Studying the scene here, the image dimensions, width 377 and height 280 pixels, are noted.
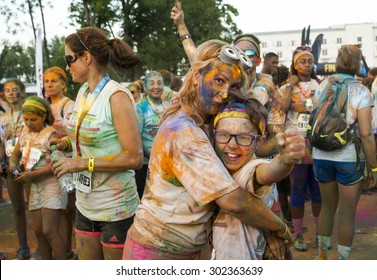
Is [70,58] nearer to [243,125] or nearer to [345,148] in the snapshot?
[243,125]

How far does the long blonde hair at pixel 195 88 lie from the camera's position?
1927mm

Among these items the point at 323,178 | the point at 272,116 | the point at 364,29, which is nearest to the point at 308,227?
the point at 323,178

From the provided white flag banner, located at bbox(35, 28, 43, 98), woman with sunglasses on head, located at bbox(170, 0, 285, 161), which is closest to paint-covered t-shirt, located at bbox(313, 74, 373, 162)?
woman with sunglasses on head, located at bbox(170, 0, 285, 161)

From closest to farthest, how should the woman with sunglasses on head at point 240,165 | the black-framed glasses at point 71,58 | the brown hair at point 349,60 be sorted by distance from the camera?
the woman with sunglasses on head at point 240,165
the black-framed glasses at point 71,58
the brown hair at point 349,60

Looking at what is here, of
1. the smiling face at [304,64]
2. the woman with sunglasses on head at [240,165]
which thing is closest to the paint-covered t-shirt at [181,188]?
the woman with sunglasses on head at [240,165]

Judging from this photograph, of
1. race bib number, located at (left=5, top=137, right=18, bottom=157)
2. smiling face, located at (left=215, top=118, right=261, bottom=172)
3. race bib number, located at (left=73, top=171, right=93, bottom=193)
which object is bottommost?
race bib number, located at (left=5, top=137, right=18, bottom=157)

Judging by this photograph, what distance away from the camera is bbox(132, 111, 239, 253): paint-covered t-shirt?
5.68 ft

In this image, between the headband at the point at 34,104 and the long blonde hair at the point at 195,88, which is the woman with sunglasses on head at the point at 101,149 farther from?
the headband at the point at 34,104

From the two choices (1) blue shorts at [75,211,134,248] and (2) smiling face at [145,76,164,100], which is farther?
(2) smiling face at [145,76,164,100]

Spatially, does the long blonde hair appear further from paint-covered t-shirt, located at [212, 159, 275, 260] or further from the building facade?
the building facade

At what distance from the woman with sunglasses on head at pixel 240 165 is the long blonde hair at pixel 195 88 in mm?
98

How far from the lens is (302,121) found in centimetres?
491

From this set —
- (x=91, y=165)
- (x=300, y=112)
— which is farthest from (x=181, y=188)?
(x=300, y=112)

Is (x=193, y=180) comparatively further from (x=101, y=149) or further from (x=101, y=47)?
(x=101, y=47)
